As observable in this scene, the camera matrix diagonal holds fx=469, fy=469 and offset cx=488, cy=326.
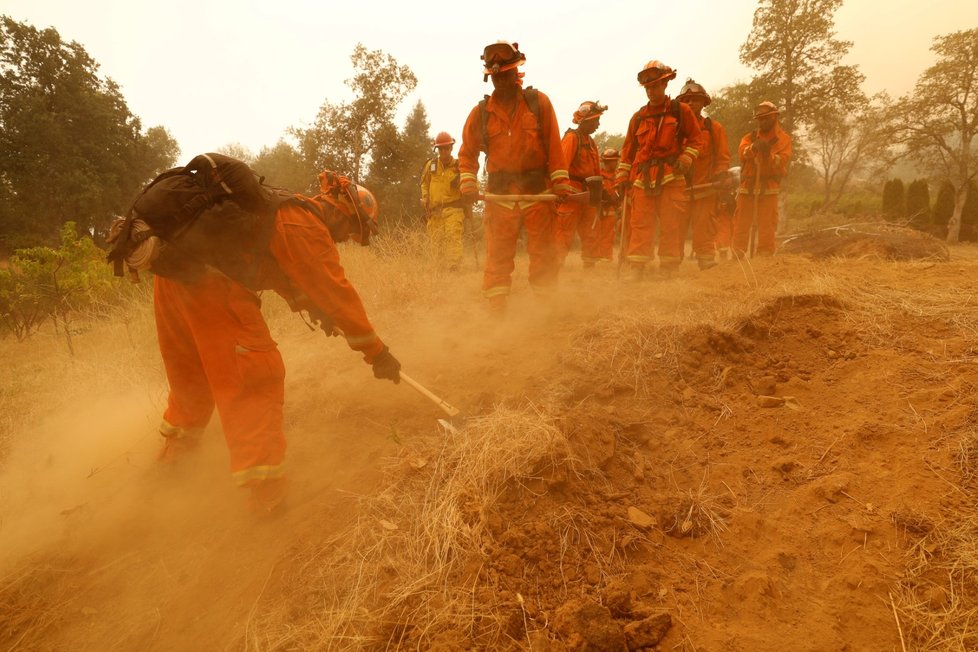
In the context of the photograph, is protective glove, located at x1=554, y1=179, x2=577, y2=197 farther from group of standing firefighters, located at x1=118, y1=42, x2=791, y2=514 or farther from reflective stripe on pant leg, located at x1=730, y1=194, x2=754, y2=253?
reflective stripe on pant leg, located at x1=730, y1=194, x2=754, y2=253

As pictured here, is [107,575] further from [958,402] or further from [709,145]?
[709,145]

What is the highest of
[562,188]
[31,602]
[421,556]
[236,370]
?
[562,188]

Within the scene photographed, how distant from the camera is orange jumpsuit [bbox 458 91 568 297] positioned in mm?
4012

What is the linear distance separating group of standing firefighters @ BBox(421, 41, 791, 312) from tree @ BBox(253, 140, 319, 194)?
9.89 m

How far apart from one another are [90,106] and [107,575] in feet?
84.8

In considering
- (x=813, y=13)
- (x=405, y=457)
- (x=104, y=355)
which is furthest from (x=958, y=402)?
(x=813, y=13)

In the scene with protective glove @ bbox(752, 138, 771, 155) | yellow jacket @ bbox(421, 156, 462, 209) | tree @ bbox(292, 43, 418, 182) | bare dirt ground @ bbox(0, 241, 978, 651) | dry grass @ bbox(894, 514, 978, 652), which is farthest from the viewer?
tree @ bbox(292, 43, 418, 182)

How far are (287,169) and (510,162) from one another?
A: 1976 centimetres

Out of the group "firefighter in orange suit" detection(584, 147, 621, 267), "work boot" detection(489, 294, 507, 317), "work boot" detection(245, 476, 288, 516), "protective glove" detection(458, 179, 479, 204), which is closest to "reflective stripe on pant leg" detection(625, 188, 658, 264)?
"firefighter in orange suit" detection(584, 147, 621, 267)

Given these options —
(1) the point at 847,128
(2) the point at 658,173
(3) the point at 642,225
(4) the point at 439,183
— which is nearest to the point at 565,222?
(3) the point at 642,225

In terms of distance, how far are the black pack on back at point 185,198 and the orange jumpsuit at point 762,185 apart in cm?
642

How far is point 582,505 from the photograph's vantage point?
5.63 ft

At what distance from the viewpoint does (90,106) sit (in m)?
20.0

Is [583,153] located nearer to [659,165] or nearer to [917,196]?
[659,165]
